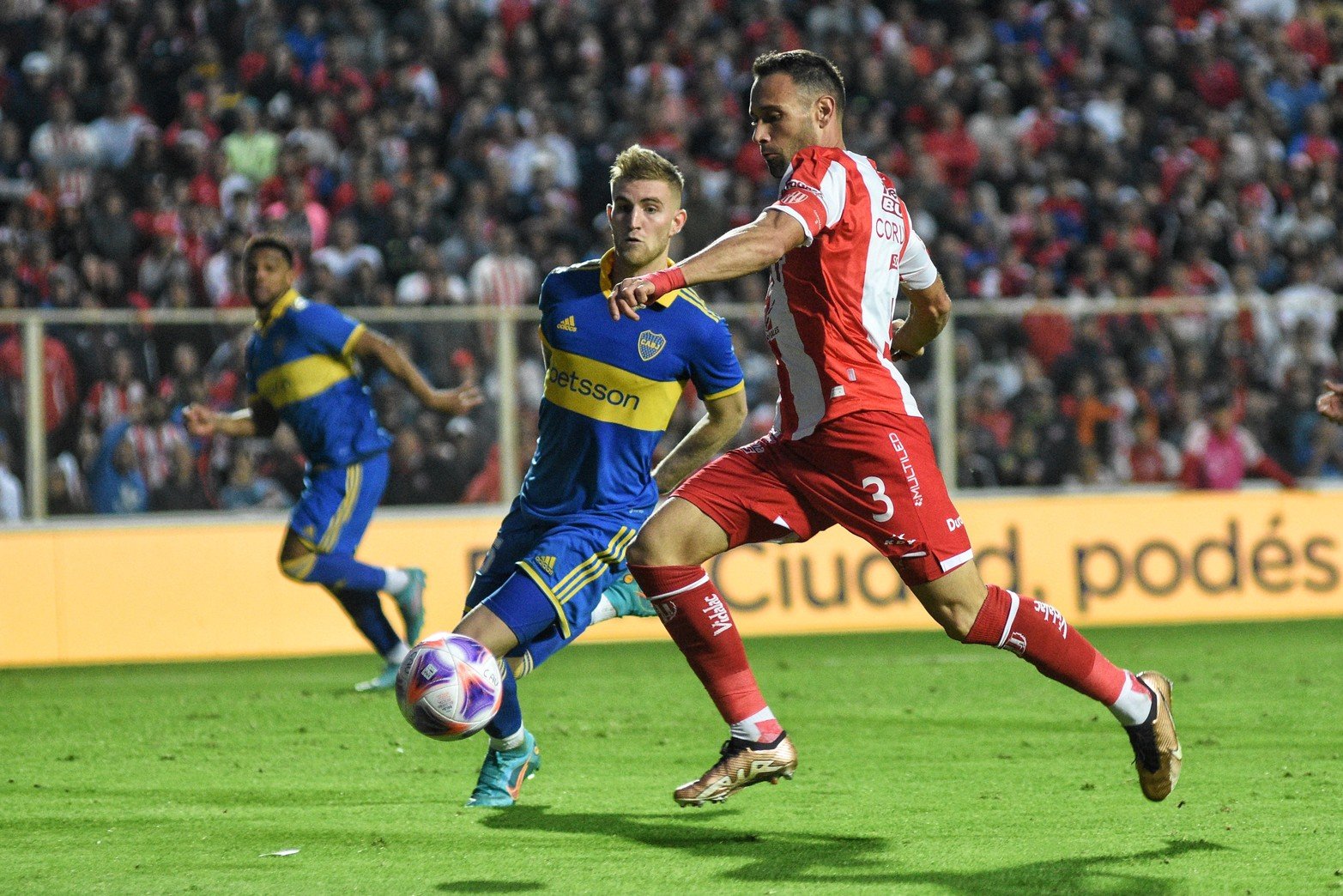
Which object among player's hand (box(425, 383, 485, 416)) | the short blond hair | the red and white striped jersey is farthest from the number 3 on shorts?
player's hand (box(425, 383, 485, 416))

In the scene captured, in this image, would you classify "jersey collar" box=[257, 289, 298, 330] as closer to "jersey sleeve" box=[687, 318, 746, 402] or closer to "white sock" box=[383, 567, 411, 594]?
"white sock" box=[383, 567, 411, 594]

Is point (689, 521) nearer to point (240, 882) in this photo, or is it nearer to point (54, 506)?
point (240, 882)

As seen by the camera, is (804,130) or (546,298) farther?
(546,298)

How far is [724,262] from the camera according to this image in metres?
4.86

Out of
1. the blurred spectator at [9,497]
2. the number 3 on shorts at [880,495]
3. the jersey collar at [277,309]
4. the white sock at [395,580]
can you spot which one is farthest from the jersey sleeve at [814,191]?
the blurred spectator at [9,497]

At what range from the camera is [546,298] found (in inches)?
244

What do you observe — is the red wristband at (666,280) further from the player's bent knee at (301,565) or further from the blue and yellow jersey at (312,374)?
the player's bent knee at (301,565)

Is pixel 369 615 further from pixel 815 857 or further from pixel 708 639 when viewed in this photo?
pixel 815 857

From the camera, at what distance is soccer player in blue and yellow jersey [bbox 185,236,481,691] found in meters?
9.66

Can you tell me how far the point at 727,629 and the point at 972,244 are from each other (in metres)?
11.6

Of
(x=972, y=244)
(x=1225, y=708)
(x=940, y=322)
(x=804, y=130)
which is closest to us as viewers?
(x=804, y=130)

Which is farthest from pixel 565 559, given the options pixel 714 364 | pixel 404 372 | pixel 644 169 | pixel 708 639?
pixel 404 372

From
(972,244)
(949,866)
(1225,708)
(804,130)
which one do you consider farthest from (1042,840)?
(972,244)

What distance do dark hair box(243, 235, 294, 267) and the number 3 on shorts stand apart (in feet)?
16.5
